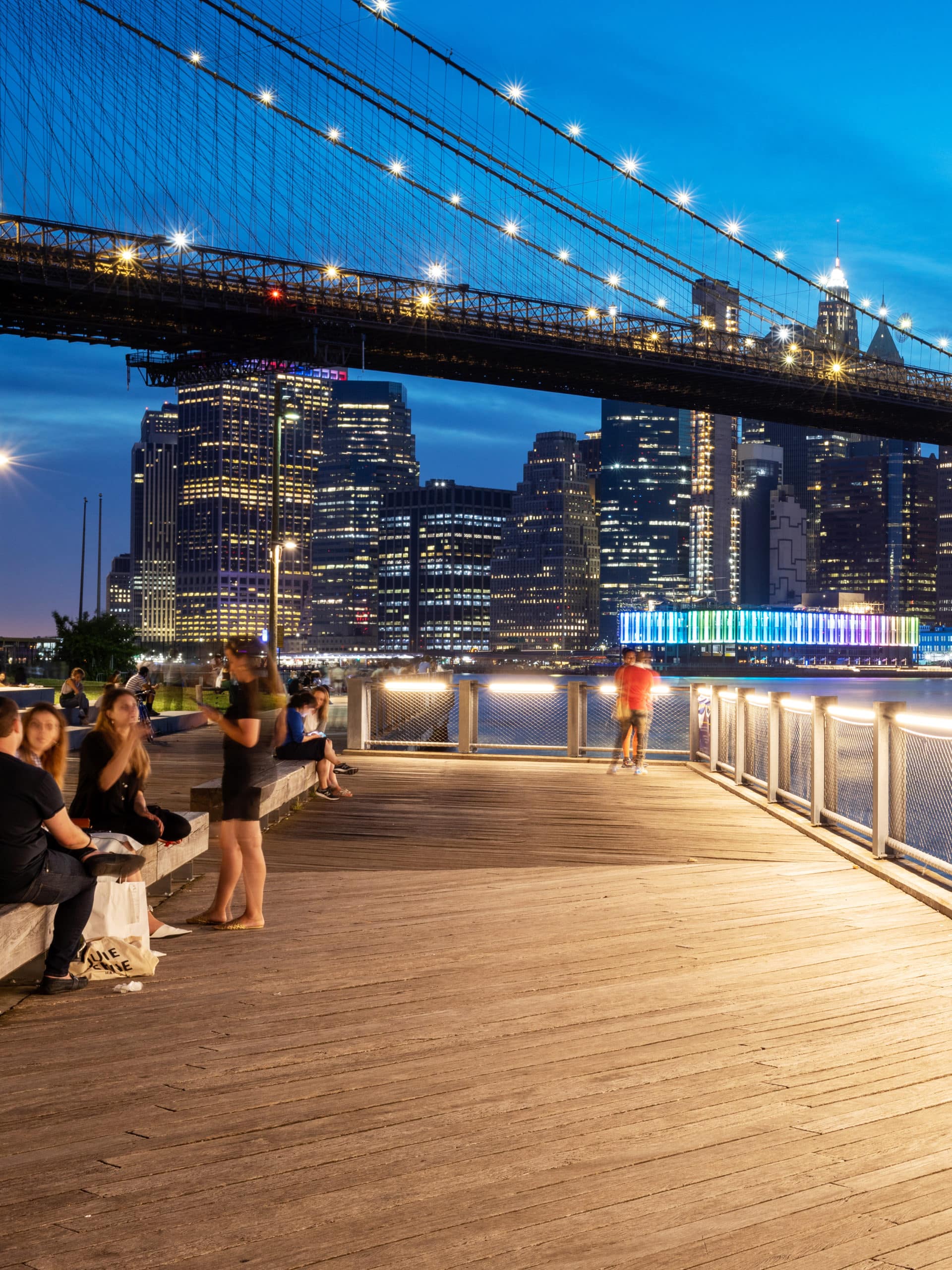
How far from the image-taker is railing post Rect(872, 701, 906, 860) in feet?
27.6

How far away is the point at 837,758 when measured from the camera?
34.0ft

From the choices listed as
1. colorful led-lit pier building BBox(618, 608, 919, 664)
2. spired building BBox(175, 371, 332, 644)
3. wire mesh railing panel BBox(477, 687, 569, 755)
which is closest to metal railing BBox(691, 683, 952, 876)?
wire mesh railing panel BBox(477, 687, 569, 755)

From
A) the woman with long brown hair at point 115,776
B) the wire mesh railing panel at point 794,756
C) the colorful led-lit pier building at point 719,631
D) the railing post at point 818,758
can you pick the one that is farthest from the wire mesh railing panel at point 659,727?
the colorful led-lit pier building at point 719,631

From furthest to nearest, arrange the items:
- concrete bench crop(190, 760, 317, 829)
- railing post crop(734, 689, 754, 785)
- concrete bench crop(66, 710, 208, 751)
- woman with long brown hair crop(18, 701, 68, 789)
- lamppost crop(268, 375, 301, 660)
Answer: lamppost crop(268, 375, 301, 660)
concrete bench crop(66, 710, 208, 751)
railing post crop(734, 689, 754, 785)
concrete bench crop(190, 760, 317, 829)
woman with long brown hair crop(18, 701, 68, 789)

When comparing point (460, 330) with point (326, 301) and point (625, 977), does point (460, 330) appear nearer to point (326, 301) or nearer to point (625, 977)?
point (326, 301)

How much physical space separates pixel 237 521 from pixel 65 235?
111 metres

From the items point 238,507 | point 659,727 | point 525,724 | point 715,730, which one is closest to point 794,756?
point 715,730

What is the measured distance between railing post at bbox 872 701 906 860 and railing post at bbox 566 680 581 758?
7.88 meters

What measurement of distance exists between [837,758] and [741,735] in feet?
11.2

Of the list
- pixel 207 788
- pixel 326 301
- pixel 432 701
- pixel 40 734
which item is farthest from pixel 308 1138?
pixel 326 301

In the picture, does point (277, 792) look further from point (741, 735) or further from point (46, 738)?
point (741, 735)

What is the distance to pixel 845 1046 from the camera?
460 cm

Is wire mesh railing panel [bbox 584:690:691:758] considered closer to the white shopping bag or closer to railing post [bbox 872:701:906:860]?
railing post [bbox 872:701:906:860]

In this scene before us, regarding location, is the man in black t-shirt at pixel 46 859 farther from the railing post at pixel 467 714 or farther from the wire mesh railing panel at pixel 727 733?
the railing post at pixel 467 714
